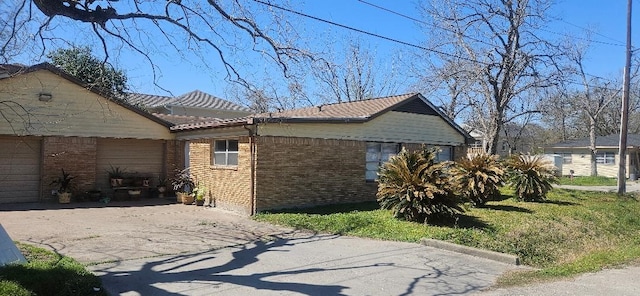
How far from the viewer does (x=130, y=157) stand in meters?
18.3

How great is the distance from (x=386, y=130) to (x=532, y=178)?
540cm

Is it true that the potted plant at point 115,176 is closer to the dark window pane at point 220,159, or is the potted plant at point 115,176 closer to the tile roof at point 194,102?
the dark window pane at point 220,159

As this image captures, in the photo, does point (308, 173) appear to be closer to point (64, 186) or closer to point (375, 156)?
point (375, 156)

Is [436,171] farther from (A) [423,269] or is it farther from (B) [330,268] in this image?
(B) [330,268]

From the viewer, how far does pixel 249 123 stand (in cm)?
1295

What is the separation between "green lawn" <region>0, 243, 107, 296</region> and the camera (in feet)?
17.5

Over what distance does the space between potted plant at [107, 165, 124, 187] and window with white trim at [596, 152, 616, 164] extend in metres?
36.9

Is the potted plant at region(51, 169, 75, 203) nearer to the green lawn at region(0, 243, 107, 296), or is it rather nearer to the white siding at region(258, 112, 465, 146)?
the white siding at region(258, 112, 465, 146)

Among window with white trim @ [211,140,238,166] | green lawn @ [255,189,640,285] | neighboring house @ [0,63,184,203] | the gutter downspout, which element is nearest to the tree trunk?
green lawn @ [255,189,640,285]

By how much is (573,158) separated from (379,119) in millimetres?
30815

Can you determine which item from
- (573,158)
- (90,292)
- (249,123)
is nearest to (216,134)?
(249,123)

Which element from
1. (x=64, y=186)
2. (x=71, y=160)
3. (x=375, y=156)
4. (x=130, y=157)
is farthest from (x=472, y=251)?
(x=130, y=157)

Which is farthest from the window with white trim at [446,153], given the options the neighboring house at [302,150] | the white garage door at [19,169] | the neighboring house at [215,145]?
the white garage door at [19,169]

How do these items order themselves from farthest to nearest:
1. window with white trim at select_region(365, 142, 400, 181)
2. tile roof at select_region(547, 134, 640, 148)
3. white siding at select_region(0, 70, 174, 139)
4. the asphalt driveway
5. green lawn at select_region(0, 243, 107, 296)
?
tile roof at select_region(547, 134, 640, 148) → window with white trim at select_region(365, 142, 400, 181) → white siding at select_region(0, 70, 174, 139) → the asphalt driveway → green lawn at select_region(0, 243, 107, 296)
